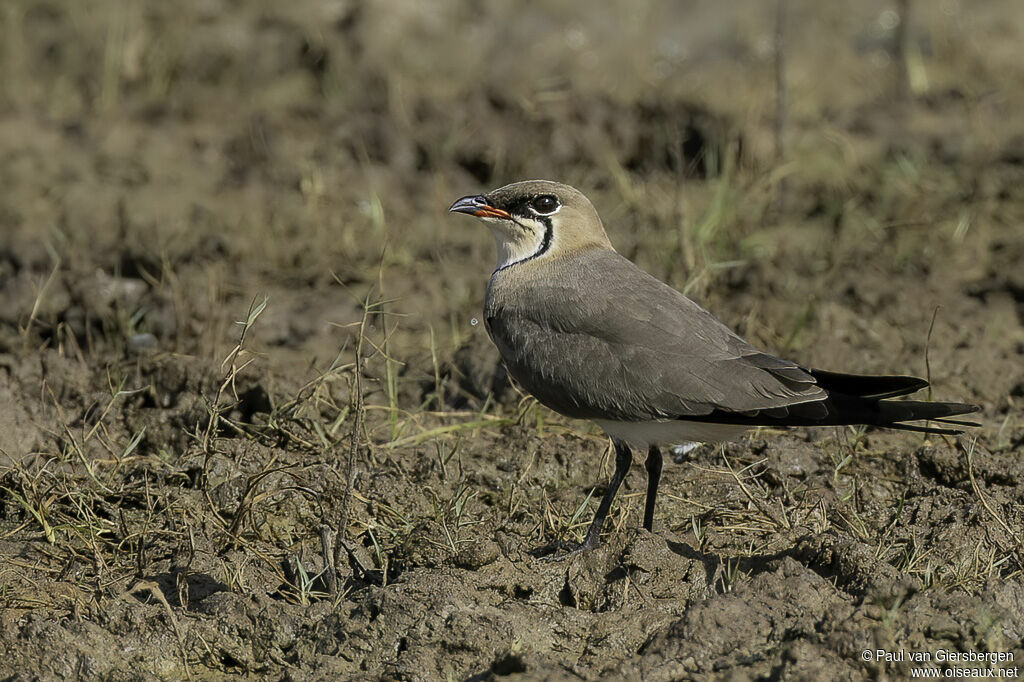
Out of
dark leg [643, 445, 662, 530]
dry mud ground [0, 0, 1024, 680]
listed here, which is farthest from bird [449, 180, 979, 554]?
dry mud ground [0, 0, 1024, 680]

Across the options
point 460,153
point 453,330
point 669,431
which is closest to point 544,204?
point 669,431

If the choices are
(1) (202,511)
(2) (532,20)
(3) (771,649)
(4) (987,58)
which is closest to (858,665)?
(3) (771,649)

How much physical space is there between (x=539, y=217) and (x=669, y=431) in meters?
0.98

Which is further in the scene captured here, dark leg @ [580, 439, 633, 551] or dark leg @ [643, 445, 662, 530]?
dark leg @ [643, 445, 662, 530]

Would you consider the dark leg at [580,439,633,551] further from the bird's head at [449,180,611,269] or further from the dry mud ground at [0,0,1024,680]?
the bird's head at [449,180,611,269]

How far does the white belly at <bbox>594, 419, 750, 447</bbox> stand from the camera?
12.7 ft

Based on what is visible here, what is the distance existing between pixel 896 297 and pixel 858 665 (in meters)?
3.06

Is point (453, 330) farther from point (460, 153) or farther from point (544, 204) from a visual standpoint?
point (460, 153)

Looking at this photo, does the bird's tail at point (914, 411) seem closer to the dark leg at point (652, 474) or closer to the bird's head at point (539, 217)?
the dark leg at point (652, 474)

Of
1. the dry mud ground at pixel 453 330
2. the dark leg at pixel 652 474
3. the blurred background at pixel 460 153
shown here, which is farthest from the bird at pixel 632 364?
the blurred background at pixel 460 153

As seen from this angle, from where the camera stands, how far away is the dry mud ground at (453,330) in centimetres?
341

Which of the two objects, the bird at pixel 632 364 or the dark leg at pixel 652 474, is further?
the dark leg at pixel 652 474

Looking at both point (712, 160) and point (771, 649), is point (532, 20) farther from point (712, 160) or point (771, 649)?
point (771, 649)

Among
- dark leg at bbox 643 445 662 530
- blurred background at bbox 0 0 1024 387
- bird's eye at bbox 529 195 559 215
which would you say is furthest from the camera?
blurred background at bbox 0 0 1024 387
